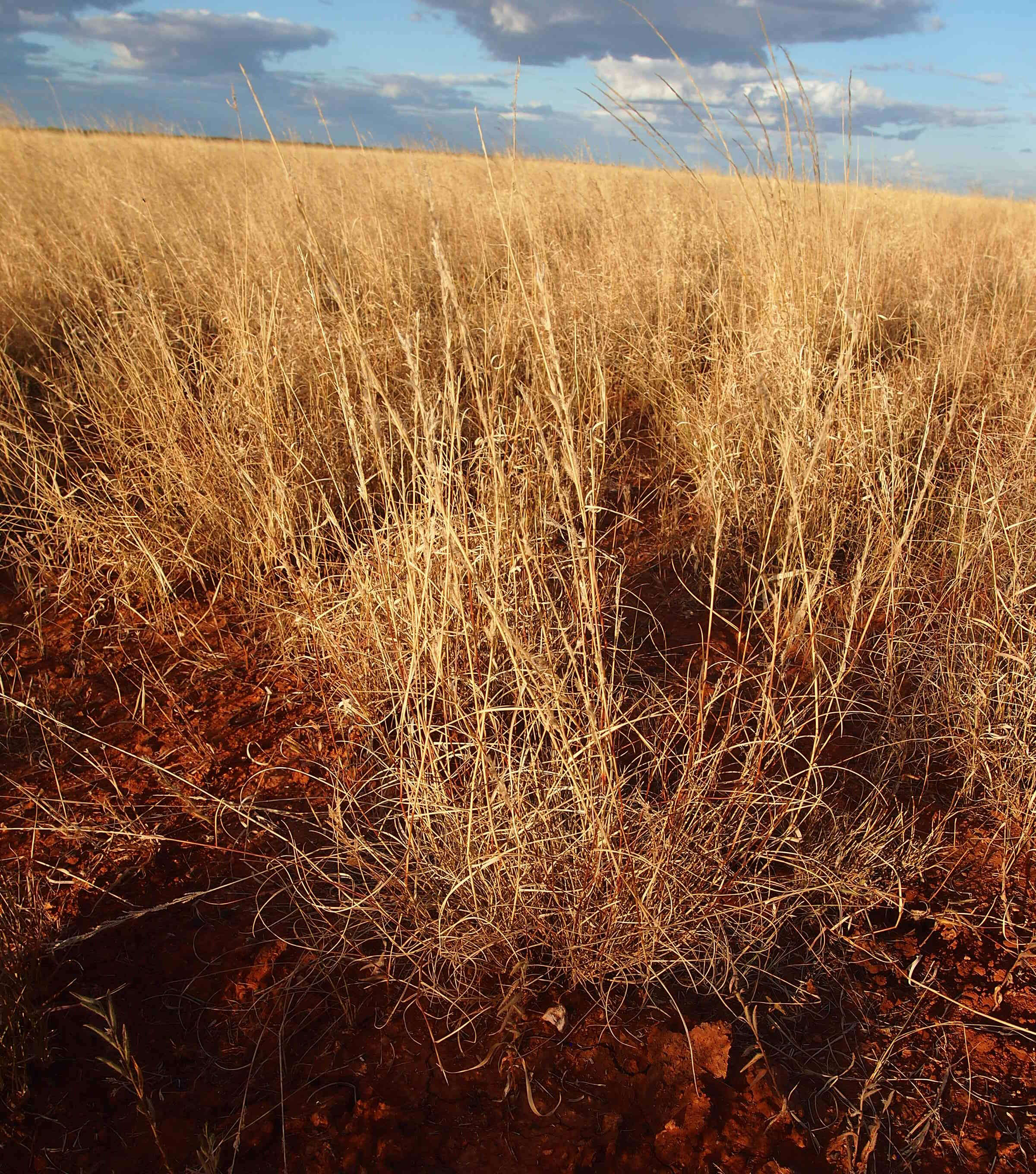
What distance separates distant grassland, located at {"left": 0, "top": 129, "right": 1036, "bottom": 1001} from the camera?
130 centimetres

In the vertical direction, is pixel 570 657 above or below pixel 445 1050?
above

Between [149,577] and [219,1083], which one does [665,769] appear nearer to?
[219,1083]

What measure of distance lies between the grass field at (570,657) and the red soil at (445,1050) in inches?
0.4

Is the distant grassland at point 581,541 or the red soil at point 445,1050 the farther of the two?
the distant grassland at point 581,541

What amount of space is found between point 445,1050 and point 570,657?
0.68 metres

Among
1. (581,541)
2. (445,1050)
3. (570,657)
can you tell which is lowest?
(445,1050)

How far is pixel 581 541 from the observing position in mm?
1208

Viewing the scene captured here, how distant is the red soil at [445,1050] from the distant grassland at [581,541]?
92 millimetres

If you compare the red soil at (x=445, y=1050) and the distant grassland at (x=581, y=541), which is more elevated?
the distant grassland at (x=581, y=541)

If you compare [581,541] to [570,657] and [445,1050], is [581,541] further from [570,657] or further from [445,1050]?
[445,1050]

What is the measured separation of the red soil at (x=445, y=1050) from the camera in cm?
109

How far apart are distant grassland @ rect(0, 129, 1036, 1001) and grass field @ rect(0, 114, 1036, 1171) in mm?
20

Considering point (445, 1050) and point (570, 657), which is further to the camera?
point (570, 657)

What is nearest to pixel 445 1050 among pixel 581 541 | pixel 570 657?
pixel 570 657
